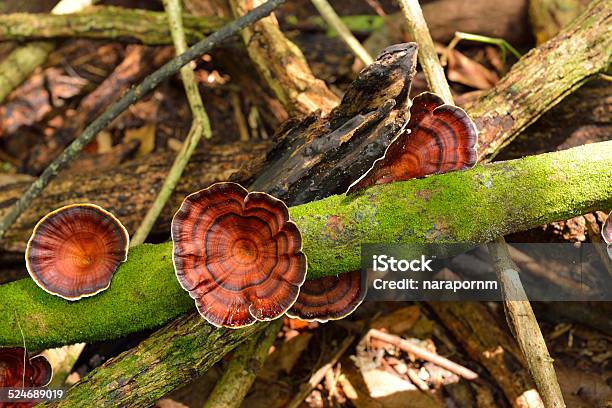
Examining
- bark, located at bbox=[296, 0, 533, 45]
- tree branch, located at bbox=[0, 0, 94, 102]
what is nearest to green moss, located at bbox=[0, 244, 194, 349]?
tree branch, located at bbox=[0, 0, 94, 102]

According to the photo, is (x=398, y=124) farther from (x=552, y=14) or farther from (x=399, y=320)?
(x=552, y=14)

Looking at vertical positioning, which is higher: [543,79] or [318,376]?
[543,79]

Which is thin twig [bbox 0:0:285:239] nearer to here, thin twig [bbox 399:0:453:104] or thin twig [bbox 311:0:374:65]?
thin twig [bbox 311:0:374:65]

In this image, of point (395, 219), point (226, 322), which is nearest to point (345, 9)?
point (395, 219)

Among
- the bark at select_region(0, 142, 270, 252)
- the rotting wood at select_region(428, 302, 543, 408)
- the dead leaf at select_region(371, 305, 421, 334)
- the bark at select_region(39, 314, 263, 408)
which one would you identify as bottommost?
the rotting wood at select_region(428, 302, 543, 408)

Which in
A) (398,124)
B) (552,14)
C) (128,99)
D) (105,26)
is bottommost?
(398,124)

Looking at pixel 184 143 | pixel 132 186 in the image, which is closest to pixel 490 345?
pixel 184 143

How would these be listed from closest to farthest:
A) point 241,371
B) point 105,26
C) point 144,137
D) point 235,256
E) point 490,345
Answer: point 235,256 → point 241,371 → point 490,345 → point 105,26 → point 144,137
